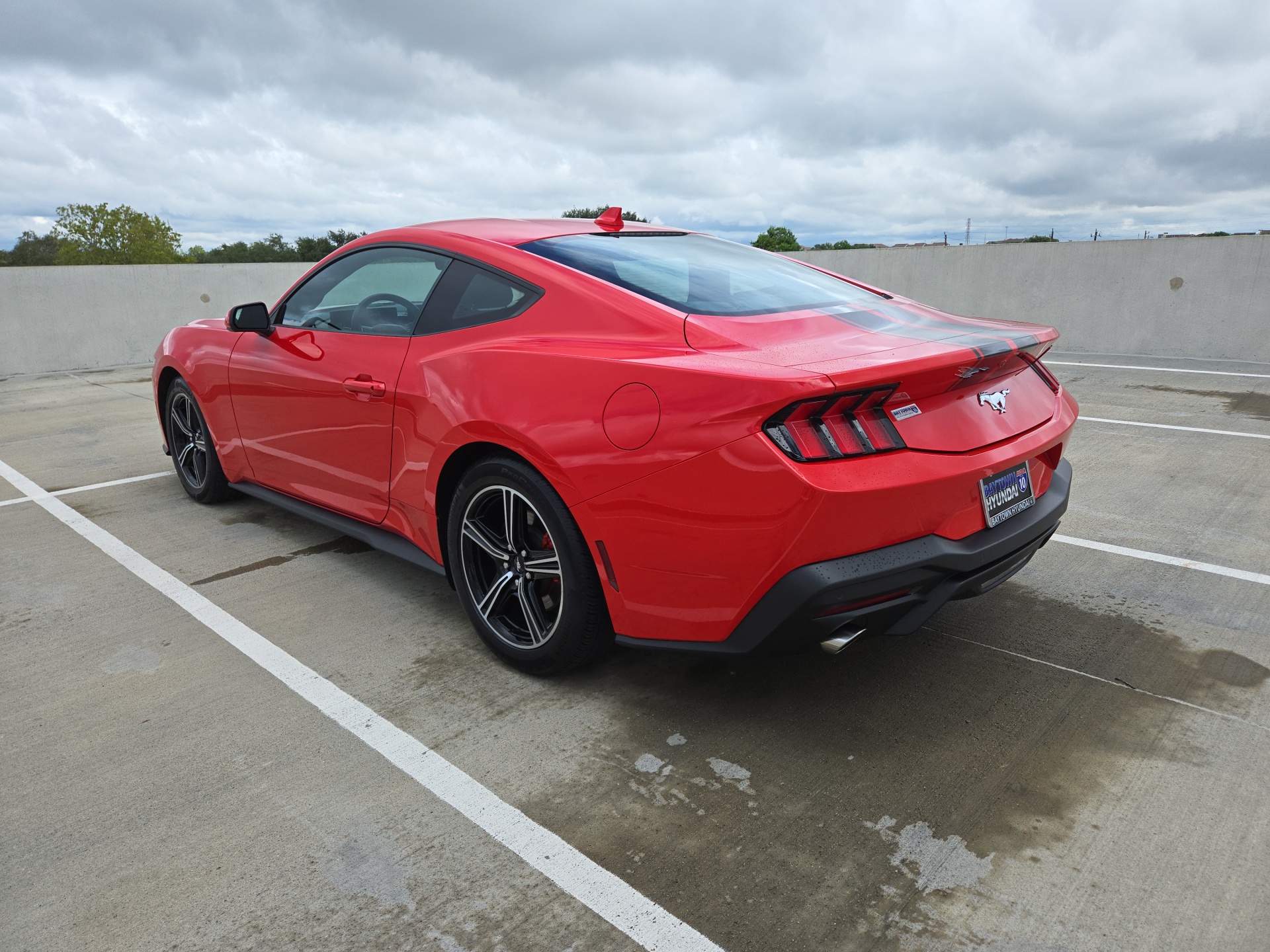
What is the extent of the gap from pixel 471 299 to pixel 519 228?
0.48 meters

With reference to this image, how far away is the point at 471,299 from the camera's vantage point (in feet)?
10.1

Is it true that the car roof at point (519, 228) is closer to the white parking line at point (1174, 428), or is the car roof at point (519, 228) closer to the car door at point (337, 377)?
the car door at point (337, 377)

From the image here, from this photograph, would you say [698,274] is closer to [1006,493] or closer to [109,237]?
[1006,493]

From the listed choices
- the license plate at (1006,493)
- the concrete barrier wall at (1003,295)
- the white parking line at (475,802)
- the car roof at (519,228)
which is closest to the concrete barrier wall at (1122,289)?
the concrete barrier wall at (1003,295)

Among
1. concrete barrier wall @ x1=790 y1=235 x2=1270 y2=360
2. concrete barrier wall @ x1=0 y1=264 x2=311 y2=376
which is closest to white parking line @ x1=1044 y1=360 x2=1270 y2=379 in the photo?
concrete barrier wall @ x1=790 y1=235 x2=1270 y2=360

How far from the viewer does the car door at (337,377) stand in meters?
3.30

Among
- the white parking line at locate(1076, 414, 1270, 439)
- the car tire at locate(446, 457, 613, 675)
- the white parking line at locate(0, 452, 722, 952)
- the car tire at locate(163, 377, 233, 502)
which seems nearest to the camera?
the white parking line at locate(0, 452, 722, 952)

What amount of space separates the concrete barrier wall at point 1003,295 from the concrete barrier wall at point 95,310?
0.05 ft

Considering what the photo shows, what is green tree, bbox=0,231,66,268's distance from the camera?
238 feet

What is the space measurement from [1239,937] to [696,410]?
5.24 feet

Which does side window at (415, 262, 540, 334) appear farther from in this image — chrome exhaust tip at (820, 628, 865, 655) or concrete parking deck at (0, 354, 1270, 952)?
chrome exhaust tip at (820, 628, 865, 655)

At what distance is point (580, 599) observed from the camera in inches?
104

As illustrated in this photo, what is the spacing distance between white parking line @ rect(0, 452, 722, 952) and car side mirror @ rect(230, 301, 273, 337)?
1.18 metres

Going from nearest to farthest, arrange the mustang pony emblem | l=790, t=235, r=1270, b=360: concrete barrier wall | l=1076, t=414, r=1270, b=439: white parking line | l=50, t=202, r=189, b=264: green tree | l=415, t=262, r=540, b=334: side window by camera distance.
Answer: the mustang pony emblem < l=415, t=262, r=540, b=334: side window < l=1076, t=414, r=1270, b=439: white parking line < l=790, t=235, r=1270, b=360: concrete barrier wall < l=50, t=202, r=189, b=264: green tree
